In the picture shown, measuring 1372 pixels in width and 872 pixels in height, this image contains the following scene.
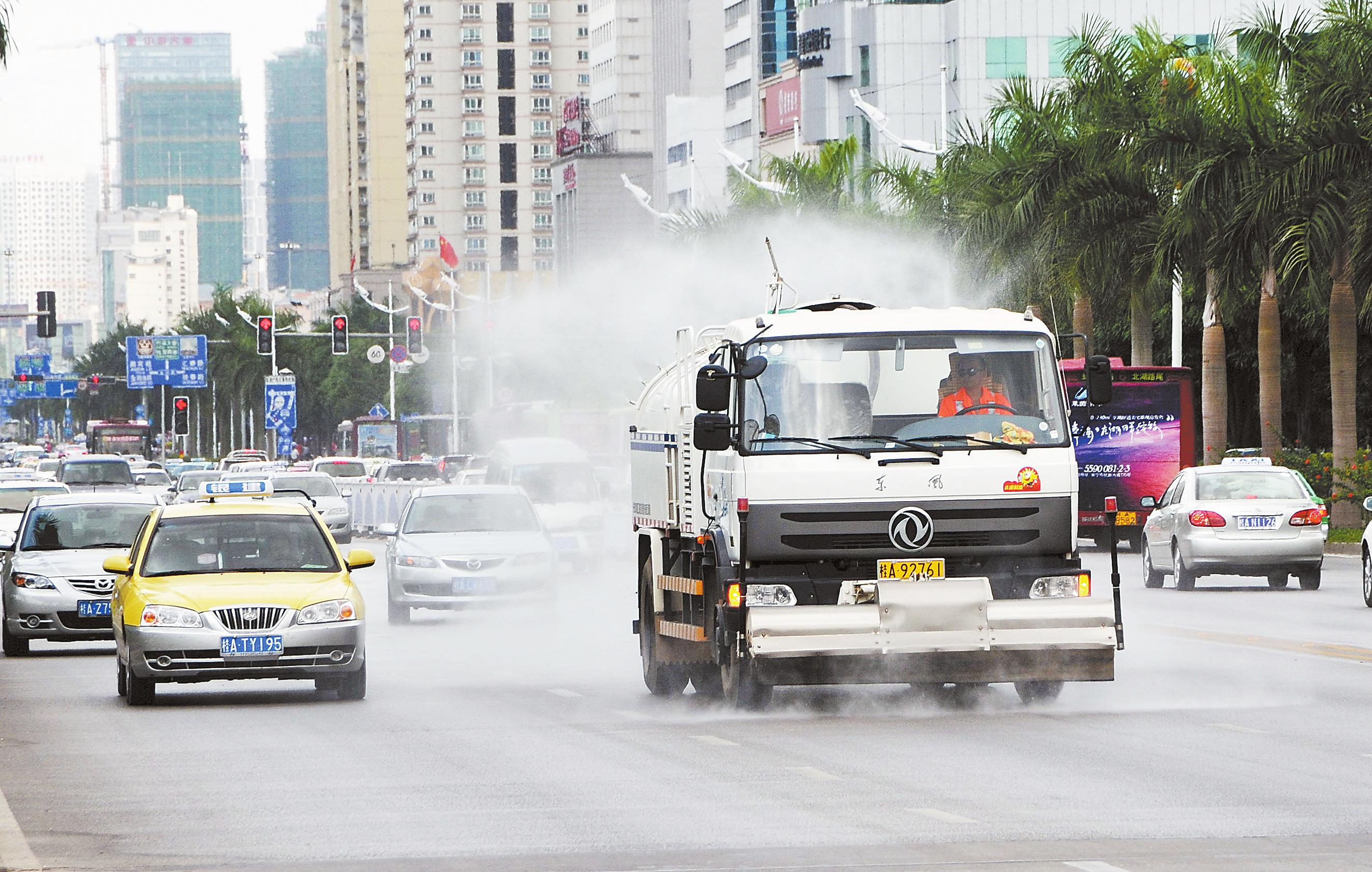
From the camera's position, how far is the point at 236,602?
1744 centimetres

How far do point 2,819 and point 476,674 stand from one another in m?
9.13

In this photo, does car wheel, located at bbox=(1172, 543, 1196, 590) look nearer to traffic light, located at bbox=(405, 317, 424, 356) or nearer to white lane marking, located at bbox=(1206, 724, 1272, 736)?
white lane marking, located at bbox=(1206, 724, 1272, 736)

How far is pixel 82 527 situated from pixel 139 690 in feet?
23.8

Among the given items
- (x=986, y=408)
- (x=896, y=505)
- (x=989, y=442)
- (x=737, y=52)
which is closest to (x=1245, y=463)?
(x=986, y=408)

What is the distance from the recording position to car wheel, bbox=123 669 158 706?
17.7m

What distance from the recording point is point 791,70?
4370 inches

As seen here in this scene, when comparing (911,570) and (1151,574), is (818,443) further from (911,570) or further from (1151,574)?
(1151,574)

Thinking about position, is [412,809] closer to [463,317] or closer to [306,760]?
[306,760]

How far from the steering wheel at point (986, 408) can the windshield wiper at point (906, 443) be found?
372mm

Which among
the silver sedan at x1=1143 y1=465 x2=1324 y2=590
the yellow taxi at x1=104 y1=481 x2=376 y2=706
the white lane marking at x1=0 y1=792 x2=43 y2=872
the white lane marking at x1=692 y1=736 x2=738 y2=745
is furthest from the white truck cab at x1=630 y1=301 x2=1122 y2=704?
the silver sedan at x1=1143 y1=465 x2=1324 y2=590

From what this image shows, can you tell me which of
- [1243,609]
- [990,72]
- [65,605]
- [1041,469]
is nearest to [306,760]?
[1041,469]

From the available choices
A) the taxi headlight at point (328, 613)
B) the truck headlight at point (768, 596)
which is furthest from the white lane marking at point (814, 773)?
the taxi headlight at point (328, 613)

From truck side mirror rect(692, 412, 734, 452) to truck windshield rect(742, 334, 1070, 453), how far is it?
165 millimetres

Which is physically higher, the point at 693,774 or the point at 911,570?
the point at 911,570
